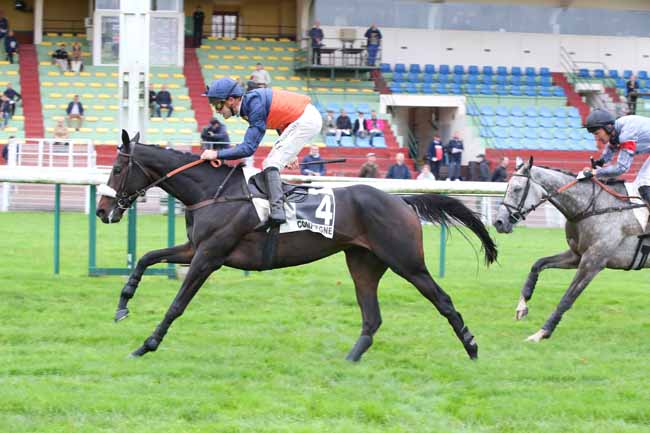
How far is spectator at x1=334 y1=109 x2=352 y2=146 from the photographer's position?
82.6 ft

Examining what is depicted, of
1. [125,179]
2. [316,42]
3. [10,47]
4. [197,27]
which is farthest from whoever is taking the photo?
[197,27]

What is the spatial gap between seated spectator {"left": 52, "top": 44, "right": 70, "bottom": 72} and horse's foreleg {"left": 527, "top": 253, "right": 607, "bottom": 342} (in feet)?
70.1

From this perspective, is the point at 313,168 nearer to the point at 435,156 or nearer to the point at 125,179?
the point at 435,156

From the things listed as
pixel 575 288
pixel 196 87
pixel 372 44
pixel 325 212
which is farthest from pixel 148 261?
pixel 372 44

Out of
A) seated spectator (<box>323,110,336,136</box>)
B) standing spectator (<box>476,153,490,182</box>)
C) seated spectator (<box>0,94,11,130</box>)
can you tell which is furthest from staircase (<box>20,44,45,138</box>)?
standing spectator (<box>476,153,490,182</box>)

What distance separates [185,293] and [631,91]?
24850 millimetres

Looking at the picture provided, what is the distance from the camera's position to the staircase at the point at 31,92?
24438mm

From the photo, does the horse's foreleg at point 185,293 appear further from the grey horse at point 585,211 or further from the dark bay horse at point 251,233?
the grey horse at point 585,211

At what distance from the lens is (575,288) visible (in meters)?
8.58

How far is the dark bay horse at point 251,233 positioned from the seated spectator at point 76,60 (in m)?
20.9

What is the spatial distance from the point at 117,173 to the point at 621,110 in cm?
2446

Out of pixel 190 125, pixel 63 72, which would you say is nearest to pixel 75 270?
pixel 190 125

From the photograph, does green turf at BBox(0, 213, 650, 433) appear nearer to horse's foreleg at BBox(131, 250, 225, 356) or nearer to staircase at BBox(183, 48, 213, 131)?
horse's foreleg at BBox(131, 250, 225, 356)

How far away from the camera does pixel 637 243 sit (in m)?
8.79
